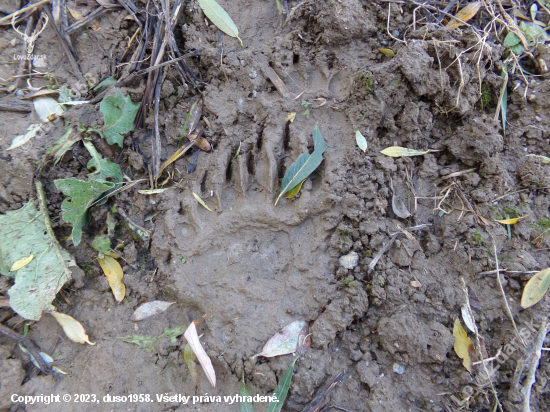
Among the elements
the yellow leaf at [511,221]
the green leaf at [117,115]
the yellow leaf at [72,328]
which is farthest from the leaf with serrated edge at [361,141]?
the yellow leaf at [72,328]

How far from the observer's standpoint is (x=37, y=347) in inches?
68.5

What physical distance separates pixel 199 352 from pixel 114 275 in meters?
0.65

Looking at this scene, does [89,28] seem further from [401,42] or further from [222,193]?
[401,42]

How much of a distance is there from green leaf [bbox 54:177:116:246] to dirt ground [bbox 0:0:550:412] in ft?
0.34

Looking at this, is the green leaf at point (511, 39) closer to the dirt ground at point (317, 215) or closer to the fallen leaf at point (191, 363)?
the dirt ground at point (317, 215)

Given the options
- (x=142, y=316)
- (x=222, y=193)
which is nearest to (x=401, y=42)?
(x=222, y=193)

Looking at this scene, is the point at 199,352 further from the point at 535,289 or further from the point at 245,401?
the point at 535,289

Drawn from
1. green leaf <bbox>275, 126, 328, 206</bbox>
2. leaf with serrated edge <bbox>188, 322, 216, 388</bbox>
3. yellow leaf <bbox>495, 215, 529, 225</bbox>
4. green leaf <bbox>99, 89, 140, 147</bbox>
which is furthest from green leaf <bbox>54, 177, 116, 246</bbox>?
yellow leaf <bbox>495, 215, 529, 225</bbox>

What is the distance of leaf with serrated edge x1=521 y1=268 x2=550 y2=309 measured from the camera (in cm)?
150

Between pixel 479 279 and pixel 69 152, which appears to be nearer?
pixel 479 279

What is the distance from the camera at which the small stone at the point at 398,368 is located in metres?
1.55

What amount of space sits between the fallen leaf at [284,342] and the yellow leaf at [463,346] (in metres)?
0.73

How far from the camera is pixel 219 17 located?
189 cm

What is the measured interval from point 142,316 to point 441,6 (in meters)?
2.49
